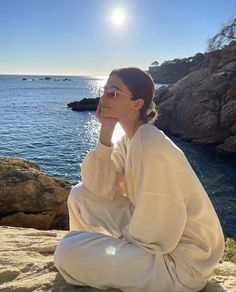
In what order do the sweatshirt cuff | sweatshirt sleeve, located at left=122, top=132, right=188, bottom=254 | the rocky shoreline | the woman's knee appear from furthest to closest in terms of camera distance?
the sweatshirt cuff
the rocky shoreline
the woman's knee
sweatshirt sleeve, located at left=122, top=132, right=188, bottom=254

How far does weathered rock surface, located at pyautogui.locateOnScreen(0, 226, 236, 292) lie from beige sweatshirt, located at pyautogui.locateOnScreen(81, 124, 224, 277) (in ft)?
1.88

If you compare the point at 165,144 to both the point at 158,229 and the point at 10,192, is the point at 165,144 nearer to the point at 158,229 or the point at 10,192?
the point at 158,229

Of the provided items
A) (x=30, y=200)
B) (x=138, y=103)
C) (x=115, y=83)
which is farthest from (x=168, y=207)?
(x=30, y=200)

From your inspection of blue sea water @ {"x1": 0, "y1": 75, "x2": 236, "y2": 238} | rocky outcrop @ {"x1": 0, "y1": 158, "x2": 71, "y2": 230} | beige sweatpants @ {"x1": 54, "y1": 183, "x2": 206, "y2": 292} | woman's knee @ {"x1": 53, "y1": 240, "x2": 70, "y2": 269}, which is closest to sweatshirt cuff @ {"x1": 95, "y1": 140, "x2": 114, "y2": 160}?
beige sweatpants @ {"x1": 54, "y1": 183, "x2": 206, "y2": 292}

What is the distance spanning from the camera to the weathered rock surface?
432 cm

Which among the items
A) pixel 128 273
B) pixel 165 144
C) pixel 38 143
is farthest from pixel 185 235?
pixel 38 143

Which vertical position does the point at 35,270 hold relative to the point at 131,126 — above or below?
below

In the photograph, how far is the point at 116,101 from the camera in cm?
428

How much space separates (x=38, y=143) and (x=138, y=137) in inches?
1400

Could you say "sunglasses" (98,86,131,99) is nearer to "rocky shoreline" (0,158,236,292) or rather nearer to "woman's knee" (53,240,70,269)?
"woman's knee" (53,240,70,269)

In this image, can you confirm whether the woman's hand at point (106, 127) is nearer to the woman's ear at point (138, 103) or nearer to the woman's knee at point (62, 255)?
the woman's ear at point (138, 103)

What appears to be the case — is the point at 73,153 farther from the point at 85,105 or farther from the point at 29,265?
the point at 85,105

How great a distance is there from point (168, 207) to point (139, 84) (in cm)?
131

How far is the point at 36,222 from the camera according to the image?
10578 millimetres
